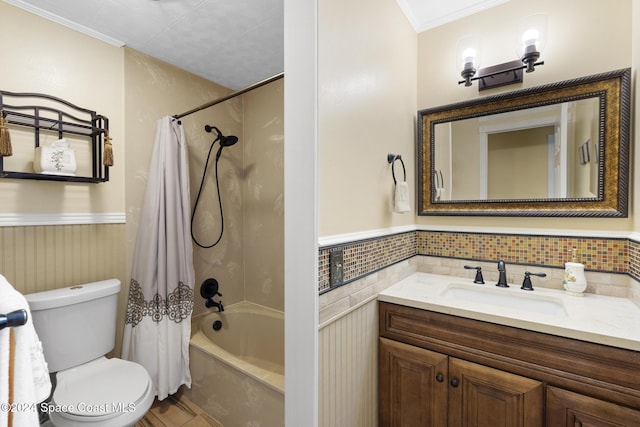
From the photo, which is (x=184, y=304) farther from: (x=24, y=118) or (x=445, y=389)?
(x=445, y=389)

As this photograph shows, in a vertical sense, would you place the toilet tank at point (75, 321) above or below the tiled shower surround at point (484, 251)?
below

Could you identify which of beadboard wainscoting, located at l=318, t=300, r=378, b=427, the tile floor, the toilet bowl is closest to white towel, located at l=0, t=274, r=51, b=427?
the toilet bowl

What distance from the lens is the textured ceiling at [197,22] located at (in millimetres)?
1560

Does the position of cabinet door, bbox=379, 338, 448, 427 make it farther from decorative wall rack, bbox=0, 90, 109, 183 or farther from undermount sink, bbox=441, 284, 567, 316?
decorative wall rack, bbox=0, 90, 109, 183

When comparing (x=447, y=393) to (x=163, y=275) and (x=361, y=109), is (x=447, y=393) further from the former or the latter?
(x=163, y=275)

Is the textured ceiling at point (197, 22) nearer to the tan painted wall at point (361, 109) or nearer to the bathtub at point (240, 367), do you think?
the tan painted wall at point (361, 109)

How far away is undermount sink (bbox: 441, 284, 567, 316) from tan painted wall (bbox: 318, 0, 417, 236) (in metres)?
0.50

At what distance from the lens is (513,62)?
5.12 ft

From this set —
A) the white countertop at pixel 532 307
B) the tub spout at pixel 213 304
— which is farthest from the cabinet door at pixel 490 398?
the tub spout at pixel 213 304

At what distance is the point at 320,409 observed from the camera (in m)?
1.07

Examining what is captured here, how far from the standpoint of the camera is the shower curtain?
70.9 inches

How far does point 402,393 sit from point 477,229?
3.33ft

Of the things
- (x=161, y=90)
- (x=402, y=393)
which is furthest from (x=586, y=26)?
(x=161, y=90)

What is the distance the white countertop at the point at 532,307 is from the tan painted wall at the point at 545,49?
14.3 inches
